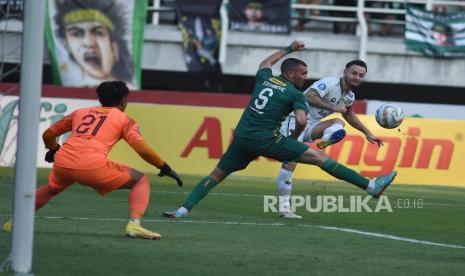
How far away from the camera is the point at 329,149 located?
71.1 feet

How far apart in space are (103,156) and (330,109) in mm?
4573

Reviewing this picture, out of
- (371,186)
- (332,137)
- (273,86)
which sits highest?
(273,86)

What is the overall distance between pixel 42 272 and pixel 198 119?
14749mm

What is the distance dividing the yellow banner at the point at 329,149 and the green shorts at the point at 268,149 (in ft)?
32.6

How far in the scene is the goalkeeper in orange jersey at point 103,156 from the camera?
30.5ft

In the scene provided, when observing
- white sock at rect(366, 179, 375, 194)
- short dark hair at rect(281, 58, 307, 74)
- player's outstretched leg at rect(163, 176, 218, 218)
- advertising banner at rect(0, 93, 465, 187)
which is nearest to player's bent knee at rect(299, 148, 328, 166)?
white sock at rect(366, 179, 375, 194)

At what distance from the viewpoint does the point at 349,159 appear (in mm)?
21906

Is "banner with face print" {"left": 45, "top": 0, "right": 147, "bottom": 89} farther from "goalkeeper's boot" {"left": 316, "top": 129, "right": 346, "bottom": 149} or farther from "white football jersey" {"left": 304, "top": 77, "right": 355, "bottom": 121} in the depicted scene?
"goalkeeper's boot" {"left": 316, "top": 129, "right": 346, "bottom": 149}

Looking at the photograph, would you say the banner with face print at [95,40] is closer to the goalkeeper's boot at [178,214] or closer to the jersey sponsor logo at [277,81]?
the goalkeeper's boot at [178,214]

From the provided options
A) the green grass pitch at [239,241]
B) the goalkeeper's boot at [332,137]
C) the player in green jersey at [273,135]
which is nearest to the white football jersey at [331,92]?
the goalkeeper's boot at [332,137]

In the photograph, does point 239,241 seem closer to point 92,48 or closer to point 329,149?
point 329,149

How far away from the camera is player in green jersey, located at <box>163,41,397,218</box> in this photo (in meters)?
11.5

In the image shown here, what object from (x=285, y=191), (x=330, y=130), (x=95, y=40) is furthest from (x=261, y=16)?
(x=285, y=191)

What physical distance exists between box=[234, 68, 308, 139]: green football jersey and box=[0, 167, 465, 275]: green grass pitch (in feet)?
3.14
